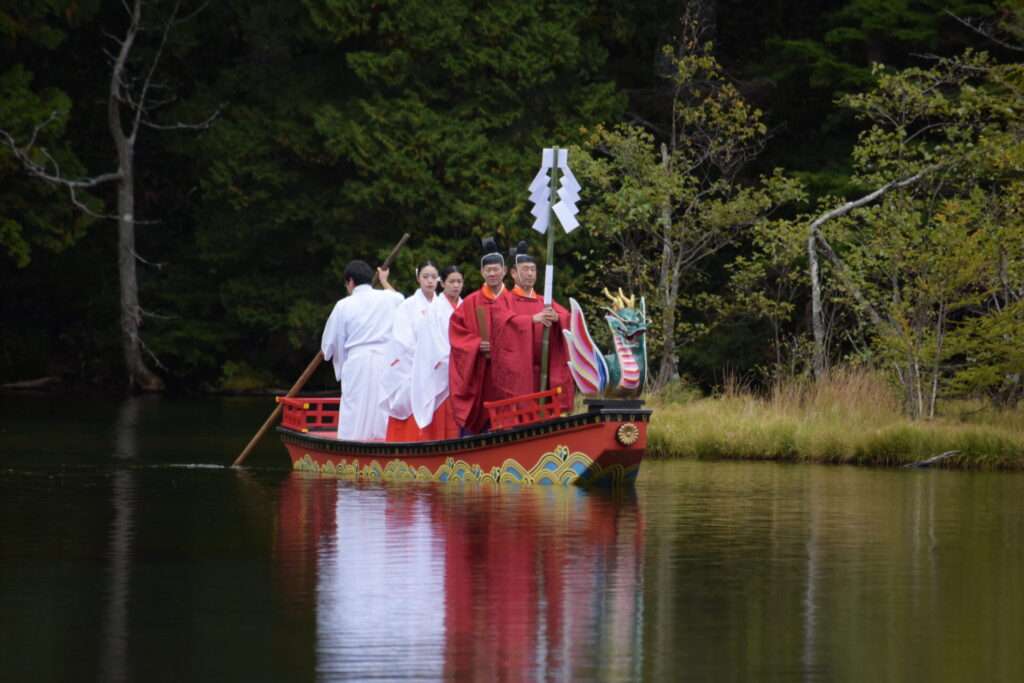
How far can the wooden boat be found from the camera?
19.1 metres

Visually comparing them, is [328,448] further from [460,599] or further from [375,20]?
[375,20]

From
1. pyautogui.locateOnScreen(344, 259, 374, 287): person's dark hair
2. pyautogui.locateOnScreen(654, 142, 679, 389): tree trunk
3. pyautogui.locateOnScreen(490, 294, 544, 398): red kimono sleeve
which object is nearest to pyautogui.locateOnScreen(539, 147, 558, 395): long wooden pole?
pyautogui.locateOnScreen(490, 294, 544, 398): red kimono sleeve

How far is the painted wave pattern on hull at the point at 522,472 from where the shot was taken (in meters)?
19.4

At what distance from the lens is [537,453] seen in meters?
19.7

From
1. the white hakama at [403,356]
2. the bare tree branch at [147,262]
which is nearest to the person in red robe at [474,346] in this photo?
the white hakama at [403,356]

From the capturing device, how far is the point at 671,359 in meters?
32.3

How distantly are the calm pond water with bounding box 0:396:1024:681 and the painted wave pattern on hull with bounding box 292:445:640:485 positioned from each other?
27cm

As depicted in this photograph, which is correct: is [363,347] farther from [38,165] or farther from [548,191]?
[38,165]

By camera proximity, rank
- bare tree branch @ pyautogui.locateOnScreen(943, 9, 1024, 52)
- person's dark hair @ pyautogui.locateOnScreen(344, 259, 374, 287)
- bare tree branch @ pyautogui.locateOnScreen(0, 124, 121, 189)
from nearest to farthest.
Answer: person's dark hair @ pyautogui.locateOnScreen(344, 259, 374, 287), bare tree branch @ pyautogui.locateOnScreen(943, 9, 1024, 52), bare tree branch @ pyautogui.locateOnScreen(0, 124, 121, 189)

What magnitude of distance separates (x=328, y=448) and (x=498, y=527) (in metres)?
6.40

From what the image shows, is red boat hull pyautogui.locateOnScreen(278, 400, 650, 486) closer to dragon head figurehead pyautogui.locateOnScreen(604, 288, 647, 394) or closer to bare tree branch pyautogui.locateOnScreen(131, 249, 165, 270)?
A: dragon head figurehead pyautogui.locateOnScreen(604, 288, 647, 394)

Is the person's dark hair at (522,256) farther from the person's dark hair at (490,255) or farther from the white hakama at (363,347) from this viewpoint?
the white hakama at (363,347)

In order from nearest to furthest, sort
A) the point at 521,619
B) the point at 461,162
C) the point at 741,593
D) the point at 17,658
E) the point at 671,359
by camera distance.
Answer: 1. the point at 17,658
2. the point at 521,619
3. the point at 741,593
4. the point at 671,359
5. the point at 461,162

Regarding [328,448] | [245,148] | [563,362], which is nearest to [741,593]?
[563,362]
